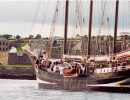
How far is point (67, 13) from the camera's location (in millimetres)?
57719

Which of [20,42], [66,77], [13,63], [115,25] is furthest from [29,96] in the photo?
[20,42]

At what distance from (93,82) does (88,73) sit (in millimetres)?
1158

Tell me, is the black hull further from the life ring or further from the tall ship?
the life ring

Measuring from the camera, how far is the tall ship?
50031mm

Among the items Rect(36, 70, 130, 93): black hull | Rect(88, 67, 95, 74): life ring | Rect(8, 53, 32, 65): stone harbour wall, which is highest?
Rect(8, 53, 32, 65): stone harbour wall

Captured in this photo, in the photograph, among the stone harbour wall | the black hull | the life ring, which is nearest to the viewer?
the black hull

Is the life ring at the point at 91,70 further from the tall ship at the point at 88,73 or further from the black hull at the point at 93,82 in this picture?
the black hull at the point at 93,82

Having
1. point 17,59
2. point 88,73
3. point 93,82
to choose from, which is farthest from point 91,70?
point 17,59

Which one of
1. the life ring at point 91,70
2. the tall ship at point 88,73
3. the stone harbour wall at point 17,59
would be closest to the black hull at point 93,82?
the tall ship at point 88,73

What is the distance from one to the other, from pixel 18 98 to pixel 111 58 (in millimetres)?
12184

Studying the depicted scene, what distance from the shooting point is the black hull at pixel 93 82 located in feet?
164

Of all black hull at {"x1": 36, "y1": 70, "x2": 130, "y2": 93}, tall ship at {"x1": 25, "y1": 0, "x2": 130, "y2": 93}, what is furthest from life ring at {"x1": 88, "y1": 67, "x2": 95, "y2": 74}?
A: black hull at {"x1": 36, "y1": 70, "x2": 130, "y2": 93}

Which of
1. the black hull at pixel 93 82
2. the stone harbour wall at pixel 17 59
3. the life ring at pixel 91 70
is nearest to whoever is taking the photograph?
the black hull at pixel 93 82

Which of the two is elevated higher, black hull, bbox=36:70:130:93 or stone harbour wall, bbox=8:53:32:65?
stone harbour wall, bbox=8:53:32:65
